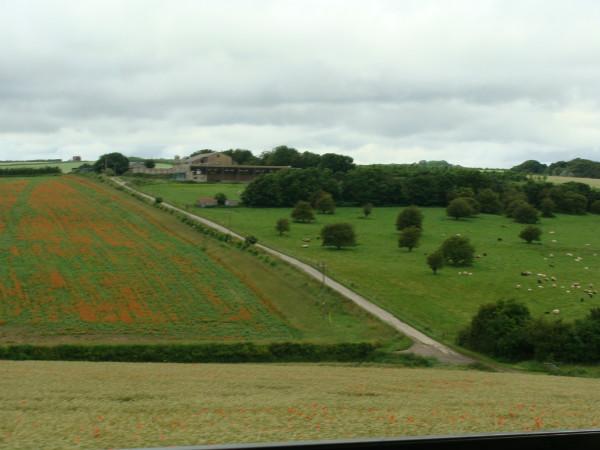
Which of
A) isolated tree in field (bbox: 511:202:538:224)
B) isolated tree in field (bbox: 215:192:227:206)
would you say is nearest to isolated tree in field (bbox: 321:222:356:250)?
isolated tree in field (bbox: 215:192:227:206)

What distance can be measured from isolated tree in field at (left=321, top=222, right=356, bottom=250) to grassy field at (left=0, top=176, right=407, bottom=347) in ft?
50.8

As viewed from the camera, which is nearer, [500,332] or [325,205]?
[500,332]

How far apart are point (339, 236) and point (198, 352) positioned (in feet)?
131

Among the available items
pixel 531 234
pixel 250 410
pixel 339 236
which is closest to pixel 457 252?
pixel 339 236

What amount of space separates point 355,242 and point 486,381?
5072 cm

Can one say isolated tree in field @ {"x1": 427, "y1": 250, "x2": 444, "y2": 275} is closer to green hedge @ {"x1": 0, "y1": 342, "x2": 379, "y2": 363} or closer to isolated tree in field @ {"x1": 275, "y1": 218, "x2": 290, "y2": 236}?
isolated tree in field @ {"x1": 275, "y1": 218, "x2": 290, "y2": 236}

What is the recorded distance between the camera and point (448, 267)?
61.9 m

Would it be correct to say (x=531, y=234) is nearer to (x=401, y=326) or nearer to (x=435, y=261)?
(x=435, y=261)

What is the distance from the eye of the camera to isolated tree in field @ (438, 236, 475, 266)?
2464 inches

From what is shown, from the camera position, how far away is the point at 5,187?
92.8 metres

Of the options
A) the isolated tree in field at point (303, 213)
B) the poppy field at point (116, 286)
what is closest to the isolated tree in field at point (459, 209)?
the isolated tree in field at point (303, 213)

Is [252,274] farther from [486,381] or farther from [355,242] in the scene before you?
[486,381]

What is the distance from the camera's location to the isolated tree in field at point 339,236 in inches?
2729

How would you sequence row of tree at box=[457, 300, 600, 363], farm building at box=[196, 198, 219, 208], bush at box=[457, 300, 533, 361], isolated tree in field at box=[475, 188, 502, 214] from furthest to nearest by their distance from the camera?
1. isolated tree in field at box=[475, 188, 502, 214]
2. farm building at box=[196, 198, 219, 208]
3. bush at box=[457, 300, 533, 361]
4. row of tree at box=[457, 300, 600, 363]
